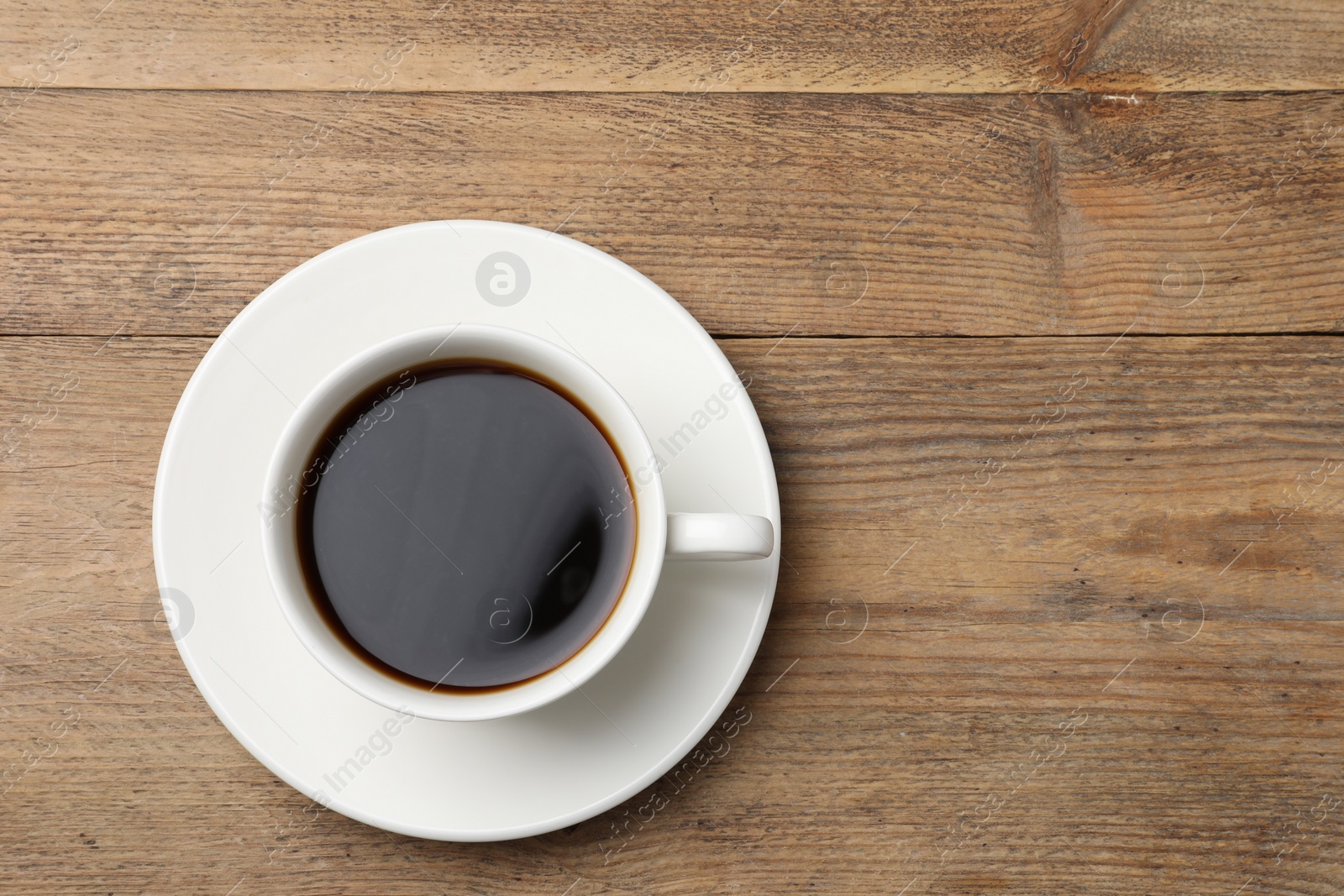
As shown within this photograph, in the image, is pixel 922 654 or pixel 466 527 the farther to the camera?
pixel 922 654

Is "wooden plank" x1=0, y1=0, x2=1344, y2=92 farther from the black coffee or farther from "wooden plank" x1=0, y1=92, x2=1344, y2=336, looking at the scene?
the black coffee

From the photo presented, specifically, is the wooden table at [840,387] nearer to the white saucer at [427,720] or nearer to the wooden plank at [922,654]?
the wooden plank at [922,654]

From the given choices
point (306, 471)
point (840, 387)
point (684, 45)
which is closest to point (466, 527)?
point (306, 471)

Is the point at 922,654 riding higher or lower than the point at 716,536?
lower

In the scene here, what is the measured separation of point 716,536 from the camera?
59 cm

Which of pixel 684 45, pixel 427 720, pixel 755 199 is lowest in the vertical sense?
pixel 427 720

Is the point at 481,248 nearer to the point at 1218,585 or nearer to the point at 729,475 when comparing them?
the point at 729,475

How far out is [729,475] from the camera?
0.71 m

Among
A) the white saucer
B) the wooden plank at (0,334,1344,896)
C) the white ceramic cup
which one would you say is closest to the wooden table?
the wooden plank at (0,334,1344,896)

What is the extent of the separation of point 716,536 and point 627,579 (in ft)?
Answer: 0.28

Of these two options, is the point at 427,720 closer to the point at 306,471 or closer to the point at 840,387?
the point at 306,471

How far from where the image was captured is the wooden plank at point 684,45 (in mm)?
821

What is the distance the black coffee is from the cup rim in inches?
0.9

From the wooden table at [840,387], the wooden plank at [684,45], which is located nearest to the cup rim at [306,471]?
the wooden table at [840,387]
